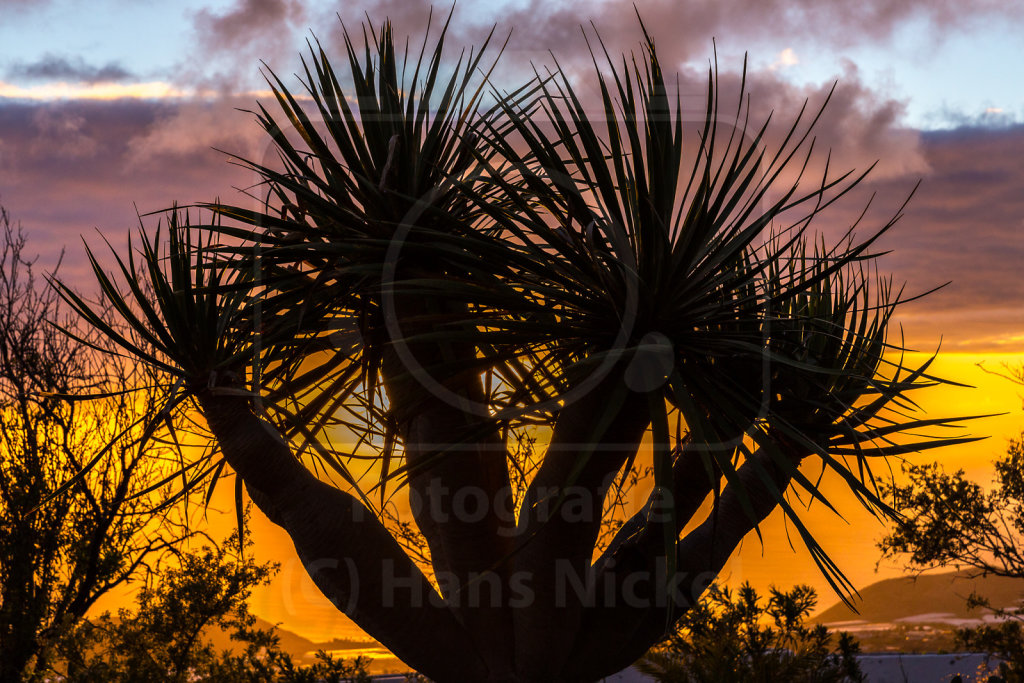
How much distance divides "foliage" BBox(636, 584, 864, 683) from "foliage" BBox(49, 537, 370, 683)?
2.68 m

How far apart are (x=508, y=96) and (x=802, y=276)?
172 centimetres

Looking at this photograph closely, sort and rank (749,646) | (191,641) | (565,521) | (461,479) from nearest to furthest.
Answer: (565,521) → (461,479) → (749,646) → (191,641)

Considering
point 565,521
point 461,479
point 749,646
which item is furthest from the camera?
point 749,646

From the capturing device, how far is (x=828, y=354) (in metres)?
4.88

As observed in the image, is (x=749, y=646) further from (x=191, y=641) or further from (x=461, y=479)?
(x=191, y=641)

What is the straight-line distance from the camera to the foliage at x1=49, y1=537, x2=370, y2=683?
283 inches

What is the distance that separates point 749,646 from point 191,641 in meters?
5.17

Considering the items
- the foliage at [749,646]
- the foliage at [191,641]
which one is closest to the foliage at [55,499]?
the foliage at [191,641]

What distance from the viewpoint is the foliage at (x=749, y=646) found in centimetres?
566

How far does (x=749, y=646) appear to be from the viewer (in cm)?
675

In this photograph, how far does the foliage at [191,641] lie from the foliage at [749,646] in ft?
8.80

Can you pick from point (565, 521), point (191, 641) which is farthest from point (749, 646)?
point (191, 641)

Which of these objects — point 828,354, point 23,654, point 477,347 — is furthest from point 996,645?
point 23,654

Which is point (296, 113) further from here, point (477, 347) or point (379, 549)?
point (379, 549)
